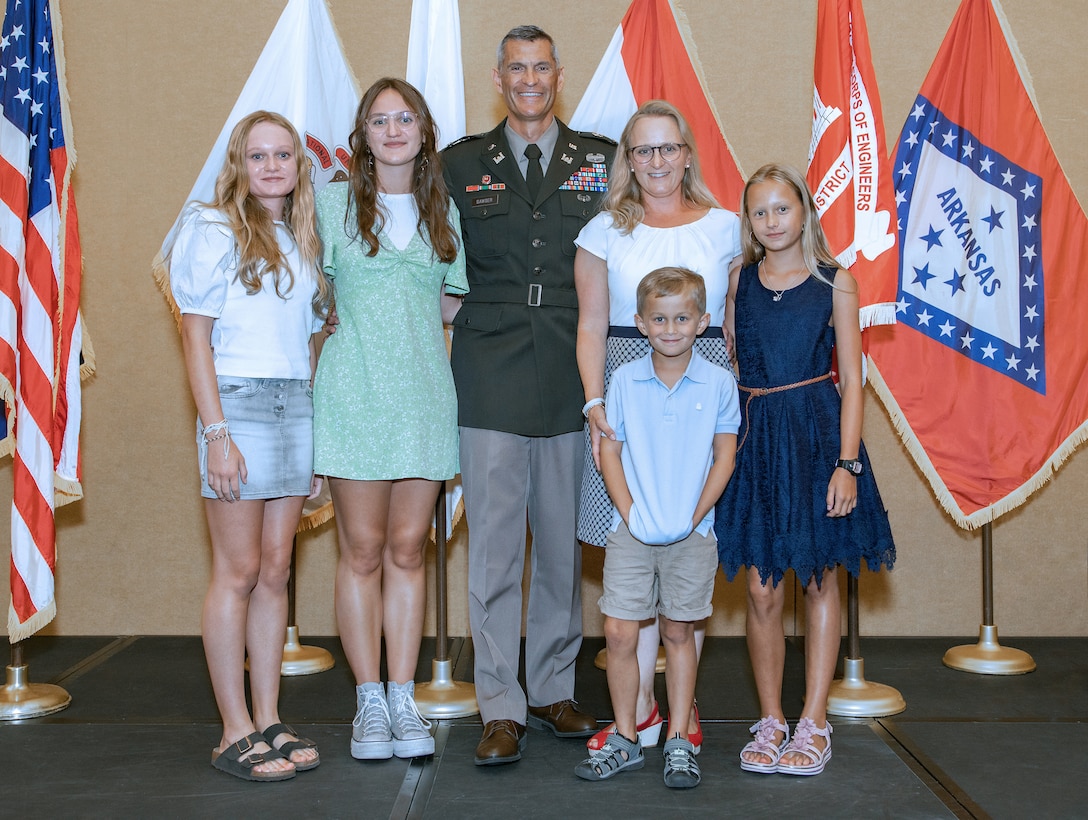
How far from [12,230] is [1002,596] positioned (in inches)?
152

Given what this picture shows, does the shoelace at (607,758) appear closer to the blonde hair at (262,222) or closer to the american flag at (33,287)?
the blonde hair at (262,222)

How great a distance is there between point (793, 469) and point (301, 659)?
6.66ft

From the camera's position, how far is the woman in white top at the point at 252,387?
2.55 m

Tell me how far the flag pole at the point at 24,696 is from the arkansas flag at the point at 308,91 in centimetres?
95

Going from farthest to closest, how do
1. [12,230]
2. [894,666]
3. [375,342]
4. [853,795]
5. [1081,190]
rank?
[1081,190], [894,666], [12,230], [375,342], [853,795]

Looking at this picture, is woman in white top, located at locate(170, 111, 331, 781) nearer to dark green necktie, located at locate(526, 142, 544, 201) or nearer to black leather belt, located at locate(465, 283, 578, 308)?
black leather belt, located at locate(465, 283, 578, 308)

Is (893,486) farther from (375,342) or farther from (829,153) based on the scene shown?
(375,342)

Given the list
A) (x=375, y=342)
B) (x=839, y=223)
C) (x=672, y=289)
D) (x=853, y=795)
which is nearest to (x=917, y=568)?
(x=839, y=223)

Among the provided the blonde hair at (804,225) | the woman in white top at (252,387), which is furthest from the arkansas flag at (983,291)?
the woman in white top at (252,387)

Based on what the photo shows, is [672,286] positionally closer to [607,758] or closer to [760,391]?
[760,391]

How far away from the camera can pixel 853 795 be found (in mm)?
2492

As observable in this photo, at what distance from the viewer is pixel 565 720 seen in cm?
295

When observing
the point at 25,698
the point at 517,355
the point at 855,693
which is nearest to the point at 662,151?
the point at 517,355

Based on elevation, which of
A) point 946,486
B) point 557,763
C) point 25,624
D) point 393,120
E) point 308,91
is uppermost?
point 308,91
